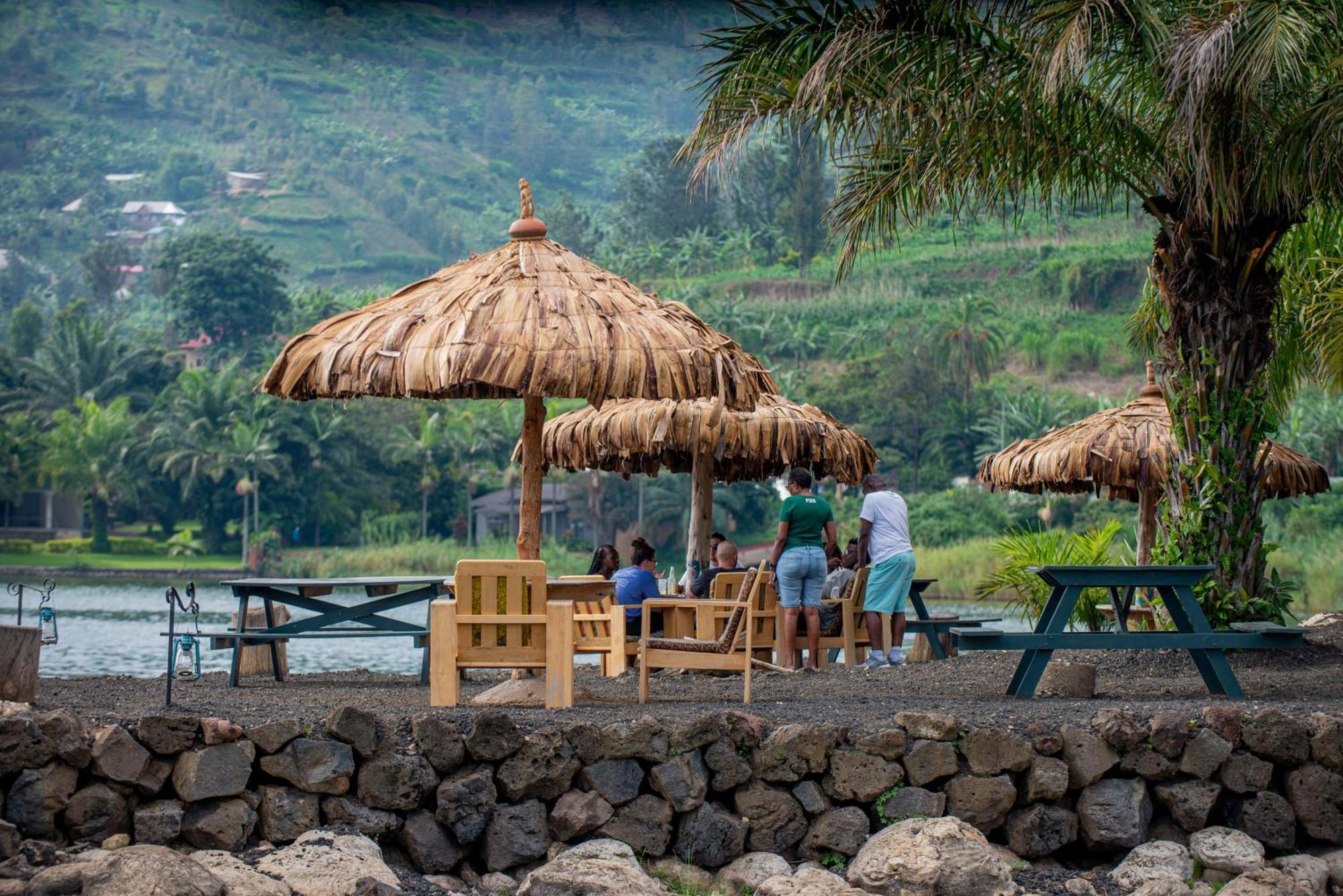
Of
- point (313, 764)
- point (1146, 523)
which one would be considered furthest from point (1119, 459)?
point (313, 764)

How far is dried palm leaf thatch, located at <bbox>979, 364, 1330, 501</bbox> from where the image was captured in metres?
11.3

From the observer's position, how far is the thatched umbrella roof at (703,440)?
1098 cm

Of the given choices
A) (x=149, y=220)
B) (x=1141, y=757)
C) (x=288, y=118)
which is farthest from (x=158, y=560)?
(x=288, y=118)

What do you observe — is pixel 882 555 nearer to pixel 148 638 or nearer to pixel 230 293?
pixel 148 638

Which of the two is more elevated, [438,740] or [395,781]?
[438,740]

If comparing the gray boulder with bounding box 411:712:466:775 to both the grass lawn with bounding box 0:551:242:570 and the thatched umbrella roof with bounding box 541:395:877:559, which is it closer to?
the thatched umbrella roof with bounding box 541:395:877:559

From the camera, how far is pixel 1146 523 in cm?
1256

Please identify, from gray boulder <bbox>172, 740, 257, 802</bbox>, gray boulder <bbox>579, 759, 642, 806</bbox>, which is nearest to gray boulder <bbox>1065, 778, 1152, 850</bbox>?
gray boulder <bbox>579, 759, 642, 806</bbox>

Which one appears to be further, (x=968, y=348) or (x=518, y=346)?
(x=968, y=348)

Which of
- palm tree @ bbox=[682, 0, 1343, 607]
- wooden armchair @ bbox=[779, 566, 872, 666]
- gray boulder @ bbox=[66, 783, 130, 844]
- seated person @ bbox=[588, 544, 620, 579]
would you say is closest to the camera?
gray boulder @ bbox=[66, 783, 130, 844]

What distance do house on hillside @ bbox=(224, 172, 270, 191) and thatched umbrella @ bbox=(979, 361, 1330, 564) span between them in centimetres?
11658

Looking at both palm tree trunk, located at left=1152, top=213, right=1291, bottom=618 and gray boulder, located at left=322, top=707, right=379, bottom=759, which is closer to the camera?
gray boulder, located at left=322, top=707, right=379, bottom=759

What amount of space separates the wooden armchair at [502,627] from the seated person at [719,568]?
3.07 meters

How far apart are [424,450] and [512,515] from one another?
3.63 m
